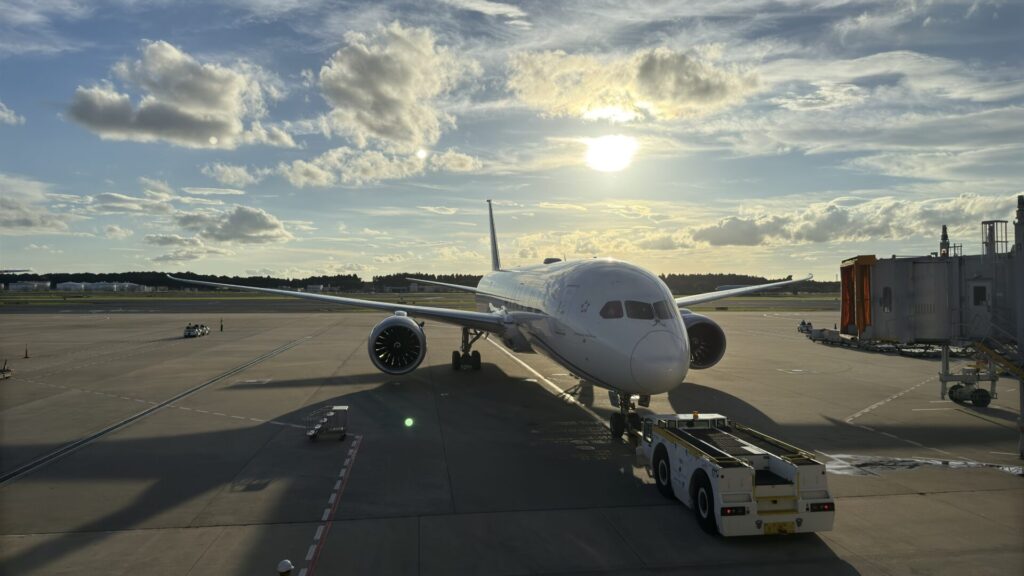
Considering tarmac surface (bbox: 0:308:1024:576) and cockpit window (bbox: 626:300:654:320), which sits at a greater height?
cockpit window (bbox: 626:300:654:320)

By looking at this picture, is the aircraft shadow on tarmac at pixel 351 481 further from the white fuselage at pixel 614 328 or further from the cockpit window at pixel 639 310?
the cockpit window at pixel 639 310

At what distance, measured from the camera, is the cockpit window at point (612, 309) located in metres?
15.8

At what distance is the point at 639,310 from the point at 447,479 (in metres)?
6.40

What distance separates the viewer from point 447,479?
1365cm

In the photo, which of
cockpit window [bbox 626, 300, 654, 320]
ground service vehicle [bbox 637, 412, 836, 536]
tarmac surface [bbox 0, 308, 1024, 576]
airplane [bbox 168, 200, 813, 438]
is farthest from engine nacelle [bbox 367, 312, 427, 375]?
ground service vehicle [bbox 637, 412, 836, 536]

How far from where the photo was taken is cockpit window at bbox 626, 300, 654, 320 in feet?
51.1

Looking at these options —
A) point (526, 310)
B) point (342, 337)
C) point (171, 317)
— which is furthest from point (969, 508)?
point (171, 317)

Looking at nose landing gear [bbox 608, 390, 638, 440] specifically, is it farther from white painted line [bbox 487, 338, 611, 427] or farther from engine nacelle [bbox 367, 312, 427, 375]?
engine nacelle [bbox 367, 312, 427, 375]

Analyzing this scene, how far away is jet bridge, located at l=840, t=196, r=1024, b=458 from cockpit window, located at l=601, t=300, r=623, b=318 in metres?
11.8

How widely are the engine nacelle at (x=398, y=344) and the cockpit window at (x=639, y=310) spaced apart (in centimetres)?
1096

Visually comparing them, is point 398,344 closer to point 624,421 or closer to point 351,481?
point 624,421

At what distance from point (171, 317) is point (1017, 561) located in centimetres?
7902

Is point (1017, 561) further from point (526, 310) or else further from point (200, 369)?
point (200, 369)

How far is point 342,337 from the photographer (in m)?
48.6
